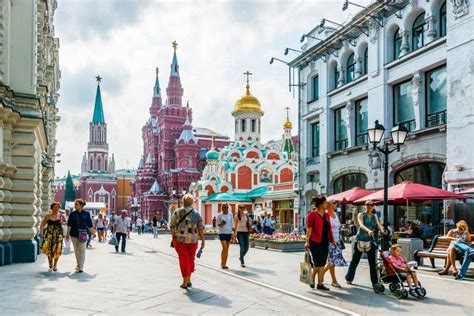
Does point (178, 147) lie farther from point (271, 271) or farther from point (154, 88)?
point (271, 271)

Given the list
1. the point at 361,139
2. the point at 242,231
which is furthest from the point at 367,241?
the point at 361,139

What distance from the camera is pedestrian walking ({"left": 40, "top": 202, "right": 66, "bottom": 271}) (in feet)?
38.8

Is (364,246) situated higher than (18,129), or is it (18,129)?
(18,129)

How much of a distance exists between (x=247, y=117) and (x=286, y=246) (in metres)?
47.5

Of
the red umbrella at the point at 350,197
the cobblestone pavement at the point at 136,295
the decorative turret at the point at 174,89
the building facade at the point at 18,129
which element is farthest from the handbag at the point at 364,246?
the decorative turret at the point at 174,89

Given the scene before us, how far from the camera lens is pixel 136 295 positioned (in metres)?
8.39

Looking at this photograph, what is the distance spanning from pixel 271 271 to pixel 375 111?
13.6 m

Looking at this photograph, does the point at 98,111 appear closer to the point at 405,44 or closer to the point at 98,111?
the point at 98,111

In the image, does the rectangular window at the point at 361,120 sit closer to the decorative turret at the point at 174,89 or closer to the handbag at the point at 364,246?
the handbag at the point at 364,246

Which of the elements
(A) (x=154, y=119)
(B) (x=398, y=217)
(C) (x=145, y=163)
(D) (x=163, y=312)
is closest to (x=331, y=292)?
(D) (x=163, y=312)

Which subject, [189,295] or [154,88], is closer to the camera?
[189,295]

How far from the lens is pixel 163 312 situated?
713cm

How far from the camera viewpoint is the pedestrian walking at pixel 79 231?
38.8 ft

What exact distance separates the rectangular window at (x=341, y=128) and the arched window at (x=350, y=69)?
1.62 metres
